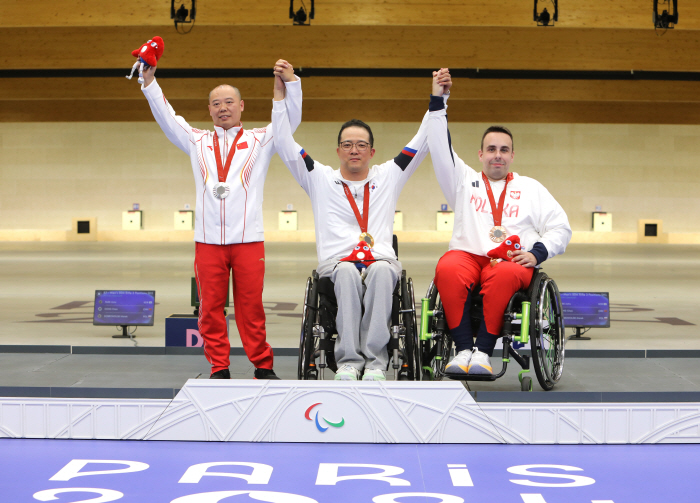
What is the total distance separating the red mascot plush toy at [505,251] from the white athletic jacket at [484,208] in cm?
6

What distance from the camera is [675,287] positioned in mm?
7949

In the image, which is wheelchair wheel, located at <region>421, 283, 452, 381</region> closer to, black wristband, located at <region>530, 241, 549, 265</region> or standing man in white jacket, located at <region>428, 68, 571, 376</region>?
standing man in white jacket, located at <region>428, 68, 571, 376</region>

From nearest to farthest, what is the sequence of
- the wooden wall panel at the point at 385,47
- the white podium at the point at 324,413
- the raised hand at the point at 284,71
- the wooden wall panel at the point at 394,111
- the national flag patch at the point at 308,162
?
the white podium at the point at 324,413 < the raised hand at the point at 284,71 < the national flag patch at the point at 308,162 < the wooden wall panel at the point at 385,47 < the wooden wall panel at the point at 394,111

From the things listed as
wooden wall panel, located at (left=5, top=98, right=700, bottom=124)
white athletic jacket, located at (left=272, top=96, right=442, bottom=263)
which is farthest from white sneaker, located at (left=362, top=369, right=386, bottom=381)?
wooden wall panel, located at (left=5, top=98, right=700, bottom=124)

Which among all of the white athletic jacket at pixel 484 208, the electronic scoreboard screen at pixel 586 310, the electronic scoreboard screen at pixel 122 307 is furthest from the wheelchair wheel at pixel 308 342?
the electronic scoreboard screen at pixel 586 310

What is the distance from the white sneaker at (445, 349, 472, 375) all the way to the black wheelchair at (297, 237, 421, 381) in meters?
0.13

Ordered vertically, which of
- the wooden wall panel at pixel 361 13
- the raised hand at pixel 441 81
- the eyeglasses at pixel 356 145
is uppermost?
the wooden wall panel at pixel 361 13

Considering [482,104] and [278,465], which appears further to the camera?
[482,104]

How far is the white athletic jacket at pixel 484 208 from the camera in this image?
2.98 meters

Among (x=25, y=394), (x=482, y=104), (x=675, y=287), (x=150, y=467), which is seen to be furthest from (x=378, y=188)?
(x=482, y=104)

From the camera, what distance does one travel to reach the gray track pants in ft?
9.04

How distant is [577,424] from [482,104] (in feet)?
50.4

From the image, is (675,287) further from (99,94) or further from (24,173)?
(24,173)

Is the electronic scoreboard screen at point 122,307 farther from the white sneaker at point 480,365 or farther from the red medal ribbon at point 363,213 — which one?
the white sneaker at point 480,365
